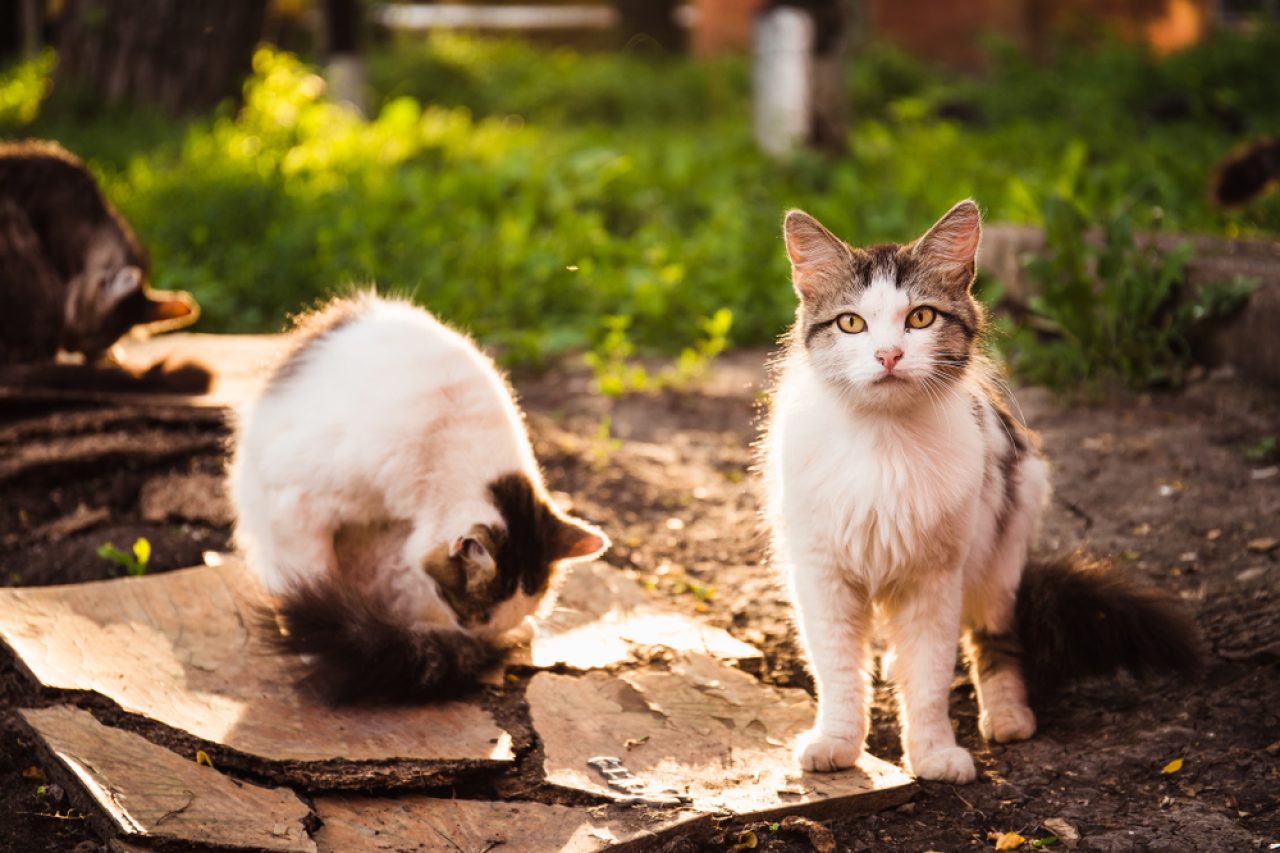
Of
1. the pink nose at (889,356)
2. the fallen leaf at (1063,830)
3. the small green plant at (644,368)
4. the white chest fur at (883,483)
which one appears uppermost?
the pink nose at (889,356)

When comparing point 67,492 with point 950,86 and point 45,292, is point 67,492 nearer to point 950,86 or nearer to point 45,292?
point 45,292

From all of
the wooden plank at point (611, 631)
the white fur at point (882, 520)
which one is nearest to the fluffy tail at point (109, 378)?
the wooden plank at point (611, 631)

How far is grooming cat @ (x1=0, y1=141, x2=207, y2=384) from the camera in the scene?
5109 mm

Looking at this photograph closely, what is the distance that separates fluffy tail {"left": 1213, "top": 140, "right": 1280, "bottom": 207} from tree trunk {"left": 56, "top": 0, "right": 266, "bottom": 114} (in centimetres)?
757

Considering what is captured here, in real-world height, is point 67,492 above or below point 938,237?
below

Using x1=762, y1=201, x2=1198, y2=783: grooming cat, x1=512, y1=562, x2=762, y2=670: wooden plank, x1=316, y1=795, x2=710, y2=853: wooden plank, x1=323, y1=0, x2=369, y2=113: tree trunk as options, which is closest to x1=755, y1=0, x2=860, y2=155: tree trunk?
x1=323, y1=0, x2=369, y2=113: tree trunk

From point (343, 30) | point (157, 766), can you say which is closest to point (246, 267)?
point (157, 766)

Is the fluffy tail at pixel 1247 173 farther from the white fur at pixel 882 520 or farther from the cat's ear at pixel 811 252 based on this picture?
the cat's ear at pixel 811 252

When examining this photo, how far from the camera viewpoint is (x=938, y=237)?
9.19 ft

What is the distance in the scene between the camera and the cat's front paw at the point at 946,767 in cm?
288

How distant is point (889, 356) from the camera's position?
2648 mm

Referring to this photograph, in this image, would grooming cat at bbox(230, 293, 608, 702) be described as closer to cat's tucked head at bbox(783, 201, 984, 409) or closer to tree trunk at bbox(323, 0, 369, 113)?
cat's tucked head at bbox(783, 201, 984, 409)

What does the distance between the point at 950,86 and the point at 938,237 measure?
510 inches

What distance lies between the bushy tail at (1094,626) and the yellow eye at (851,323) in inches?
35.9
